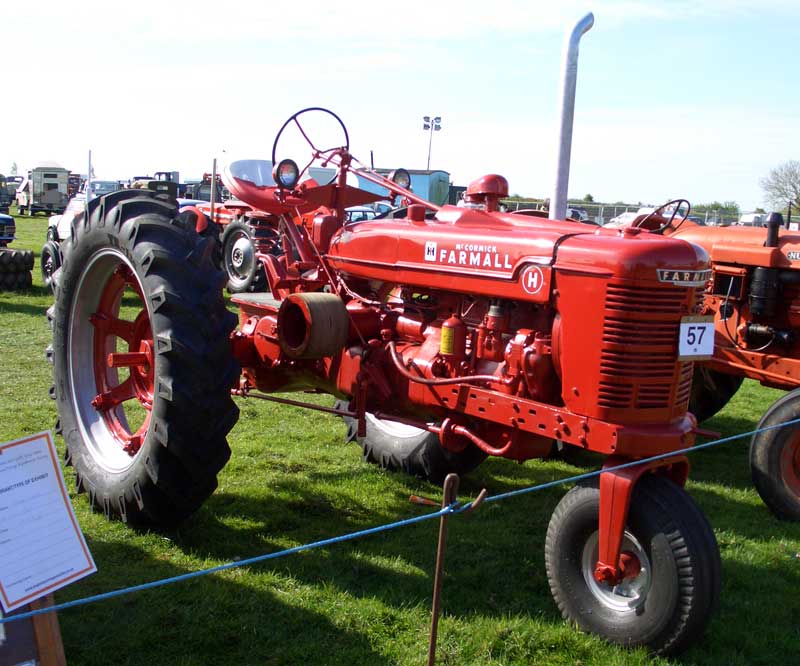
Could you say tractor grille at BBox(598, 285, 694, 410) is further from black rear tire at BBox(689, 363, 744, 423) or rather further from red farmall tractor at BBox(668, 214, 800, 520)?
black rear tire at BBox(689, 363, 744, 423)

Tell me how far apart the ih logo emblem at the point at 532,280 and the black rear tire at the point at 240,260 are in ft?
31.3

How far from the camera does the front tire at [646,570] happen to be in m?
2.99

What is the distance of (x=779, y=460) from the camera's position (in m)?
4.88

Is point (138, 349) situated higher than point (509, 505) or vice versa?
point (138, 349)

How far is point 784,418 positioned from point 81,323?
3.95 meters

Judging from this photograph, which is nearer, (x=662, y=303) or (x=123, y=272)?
(x=662, y=303)

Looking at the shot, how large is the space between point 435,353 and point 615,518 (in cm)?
113

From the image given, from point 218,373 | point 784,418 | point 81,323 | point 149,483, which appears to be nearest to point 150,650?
point 149,483

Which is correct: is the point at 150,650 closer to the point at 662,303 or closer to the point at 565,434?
the point at 565,434

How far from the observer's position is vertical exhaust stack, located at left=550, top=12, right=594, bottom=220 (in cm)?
606

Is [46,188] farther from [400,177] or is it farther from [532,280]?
[532,280]

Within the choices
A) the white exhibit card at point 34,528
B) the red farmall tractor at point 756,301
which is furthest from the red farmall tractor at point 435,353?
the red farmall tractor at point 756,301

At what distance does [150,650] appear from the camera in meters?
3.02

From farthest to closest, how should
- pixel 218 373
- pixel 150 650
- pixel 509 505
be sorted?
pixel 509 505, pixel 218 373, pixel 150 650
